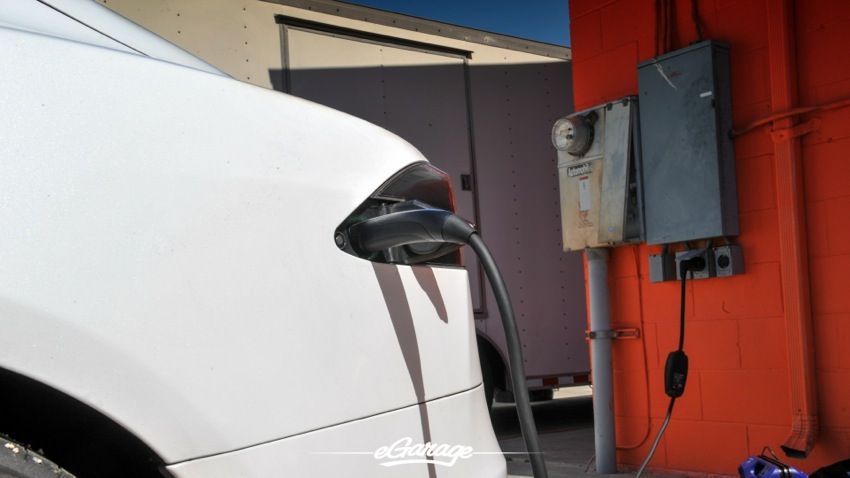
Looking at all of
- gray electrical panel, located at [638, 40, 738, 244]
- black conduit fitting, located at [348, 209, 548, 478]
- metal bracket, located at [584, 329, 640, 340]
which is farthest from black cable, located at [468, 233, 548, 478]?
metal bracket, located at [584, 329, 640, 340]

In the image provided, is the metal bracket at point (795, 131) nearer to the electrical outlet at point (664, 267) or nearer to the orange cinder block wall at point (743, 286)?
the orange cinder block wall at point (743, 286)

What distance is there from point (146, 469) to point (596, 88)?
4081 mm

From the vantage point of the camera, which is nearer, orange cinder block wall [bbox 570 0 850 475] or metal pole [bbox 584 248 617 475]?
orange cinder block wall [bbox 570 0 850 475]

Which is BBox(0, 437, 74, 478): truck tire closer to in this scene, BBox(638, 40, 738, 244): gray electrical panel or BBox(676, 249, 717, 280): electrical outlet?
BBox(638, 40, 738, 244): gray electrical panel

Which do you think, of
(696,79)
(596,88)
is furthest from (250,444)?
(596,88)

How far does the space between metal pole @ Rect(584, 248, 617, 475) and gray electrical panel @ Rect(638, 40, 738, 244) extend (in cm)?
42

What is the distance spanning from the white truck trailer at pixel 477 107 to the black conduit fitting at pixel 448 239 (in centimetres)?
433

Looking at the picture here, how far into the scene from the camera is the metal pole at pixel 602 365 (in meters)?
4.58

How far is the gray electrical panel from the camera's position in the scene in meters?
3.99

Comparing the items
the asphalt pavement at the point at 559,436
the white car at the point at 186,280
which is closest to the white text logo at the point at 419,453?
the white car at the point at 186,280

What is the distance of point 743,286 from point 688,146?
698 mm

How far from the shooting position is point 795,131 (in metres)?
3.79

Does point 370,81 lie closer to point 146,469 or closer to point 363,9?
point 363,9

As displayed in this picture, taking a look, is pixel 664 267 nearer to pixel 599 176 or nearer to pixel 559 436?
pixel 599 176
